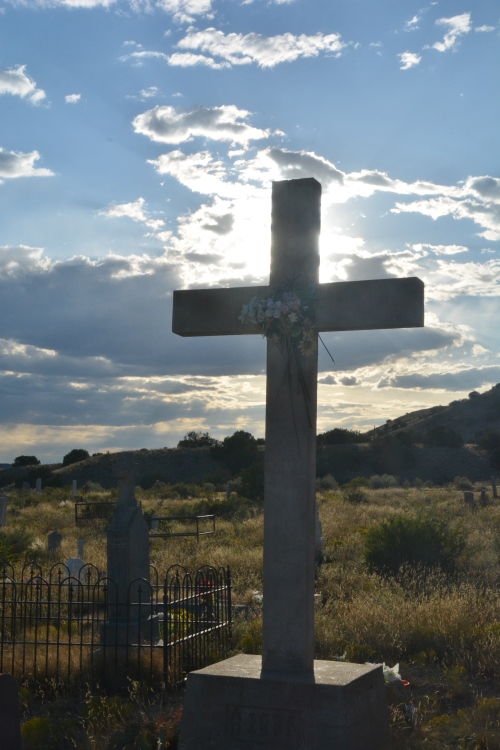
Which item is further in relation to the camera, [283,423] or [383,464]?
A: [383,464]

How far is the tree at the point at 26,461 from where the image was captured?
66.0 meters

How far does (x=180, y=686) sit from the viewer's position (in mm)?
7898

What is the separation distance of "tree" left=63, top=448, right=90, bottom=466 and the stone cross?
59741 millimetres

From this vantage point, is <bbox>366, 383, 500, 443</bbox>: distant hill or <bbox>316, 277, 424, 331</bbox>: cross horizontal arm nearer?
<bbox>316, 277, 424, 331</bbox>: cross horizontal arm

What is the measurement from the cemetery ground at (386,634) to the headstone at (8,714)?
1187 millimetres

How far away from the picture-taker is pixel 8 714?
14.6ft

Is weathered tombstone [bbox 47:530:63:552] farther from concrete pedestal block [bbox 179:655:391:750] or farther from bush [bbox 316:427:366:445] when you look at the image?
bush [bbox 316:427:366:445]

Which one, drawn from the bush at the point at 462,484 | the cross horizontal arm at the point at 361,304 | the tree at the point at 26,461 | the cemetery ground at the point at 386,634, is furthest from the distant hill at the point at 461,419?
the cross horizontal arm at the point at 361,304

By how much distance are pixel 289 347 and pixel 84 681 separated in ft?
15.5

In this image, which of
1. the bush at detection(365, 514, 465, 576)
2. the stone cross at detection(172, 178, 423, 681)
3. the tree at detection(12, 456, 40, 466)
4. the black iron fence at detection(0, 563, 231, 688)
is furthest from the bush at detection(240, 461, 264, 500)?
the tree at detection(12, 456, 40, 466)

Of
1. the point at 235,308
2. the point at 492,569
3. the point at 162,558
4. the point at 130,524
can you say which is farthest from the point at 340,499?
the point at 235,308

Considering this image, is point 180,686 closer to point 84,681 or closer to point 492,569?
point 84,681

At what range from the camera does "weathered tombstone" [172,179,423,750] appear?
16.2 feet

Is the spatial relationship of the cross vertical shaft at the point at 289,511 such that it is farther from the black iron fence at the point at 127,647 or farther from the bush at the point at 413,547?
the bush at the point at 413,547
